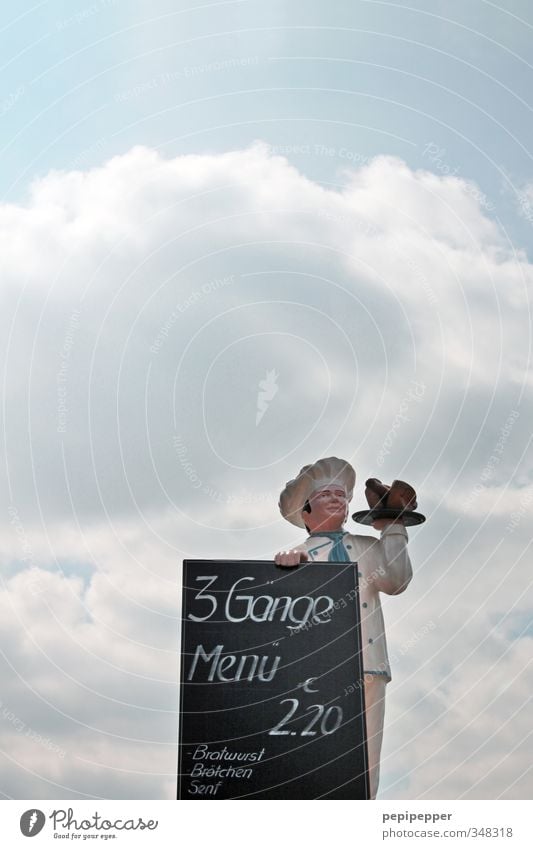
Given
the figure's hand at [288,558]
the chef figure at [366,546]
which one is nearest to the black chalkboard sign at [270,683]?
the figure's hand at [288,558]

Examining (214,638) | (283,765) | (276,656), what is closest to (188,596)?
(214,638)

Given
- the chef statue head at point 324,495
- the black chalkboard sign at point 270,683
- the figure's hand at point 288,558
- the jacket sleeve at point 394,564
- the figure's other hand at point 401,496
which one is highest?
the chef statue head at point 324,495

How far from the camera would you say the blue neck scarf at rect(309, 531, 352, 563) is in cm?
838

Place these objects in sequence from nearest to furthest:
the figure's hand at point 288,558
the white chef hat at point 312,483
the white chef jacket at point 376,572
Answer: the figure's hand at point 288,558 → the white chef jacket at point 376,572 → the white chef hat at point 312,483

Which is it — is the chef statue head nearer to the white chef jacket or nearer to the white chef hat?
the white chef hat

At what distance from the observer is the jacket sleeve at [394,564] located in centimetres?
816

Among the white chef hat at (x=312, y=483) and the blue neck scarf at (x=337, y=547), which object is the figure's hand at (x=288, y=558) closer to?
the blue neck scarf at (x=337, y=547)
